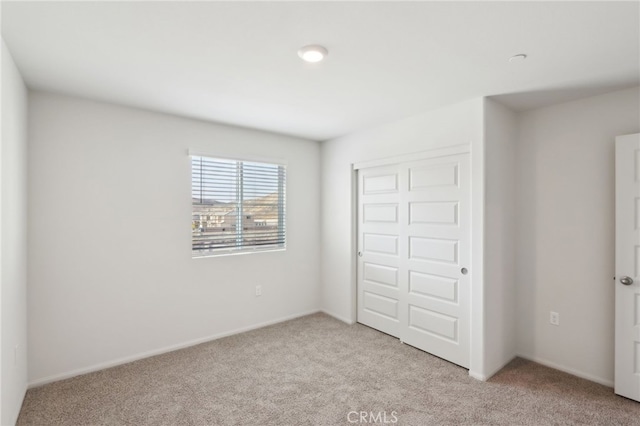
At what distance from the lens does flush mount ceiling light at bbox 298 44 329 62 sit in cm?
190

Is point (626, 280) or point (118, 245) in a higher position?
point (118, 245)

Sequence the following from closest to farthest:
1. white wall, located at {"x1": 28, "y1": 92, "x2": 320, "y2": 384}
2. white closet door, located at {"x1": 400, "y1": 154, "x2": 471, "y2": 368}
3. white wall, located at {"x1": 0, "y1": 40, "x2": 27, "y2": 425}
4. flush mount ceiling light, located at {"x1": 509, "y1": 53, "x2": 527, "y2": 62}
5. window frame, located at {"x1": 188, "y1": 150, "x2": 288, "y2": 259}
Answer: white wall, located at {"x1": 0, "y1": 40, "x2": 27, "y2": 425} < flush mount ceiling light, located at {"x1": 509, "y1": 53, "x2": 527, "y2": 62} < white wall, located at {"x1": 28, "y1": 92, "x2": 320, "y2": 384} < white closet door, located at {"x1": 400, "y1": 154, "x2": 471, "y2": 368} < window frame, located at {"x1": 188, "y1": 150, "x2": 288, "y2": 259}

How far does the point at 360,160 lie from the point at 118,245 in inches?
107

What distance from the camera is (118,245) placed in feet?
9.68

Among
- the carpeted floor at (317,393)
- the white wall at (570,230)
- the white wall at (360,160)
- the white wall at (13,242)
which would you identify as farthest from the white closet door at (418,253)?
the white wall at (13,242)

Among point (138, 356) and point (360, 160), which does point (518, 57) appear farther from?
point (138, 356)

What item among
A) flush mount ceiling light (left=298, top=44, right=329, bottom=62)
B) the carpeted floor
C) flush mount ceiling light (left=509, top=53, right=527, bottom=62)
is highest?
flush mount ceiling light (left=509, top=53, right=527, bottom=62)

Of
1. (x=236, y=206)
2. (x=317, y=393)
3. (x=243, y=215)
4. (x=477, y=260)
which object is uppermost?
(x=236, y=206)

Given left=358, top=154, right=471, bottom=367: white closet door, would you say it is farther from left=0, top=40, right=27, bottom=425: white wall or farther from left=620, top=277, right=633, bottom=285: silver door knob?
left=0, top=40, right=27, bottom=425: white wall

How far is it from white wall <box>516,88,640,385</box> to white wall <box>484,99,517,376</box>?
0.13m

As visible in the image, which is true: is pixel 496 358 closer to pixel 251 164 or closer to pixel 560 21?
pixel 560 21

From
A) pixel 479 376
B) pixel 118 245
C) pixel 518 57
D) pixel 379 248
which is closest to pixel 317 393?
pixel 479 376

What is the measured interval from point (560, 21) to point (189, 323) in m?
3.84

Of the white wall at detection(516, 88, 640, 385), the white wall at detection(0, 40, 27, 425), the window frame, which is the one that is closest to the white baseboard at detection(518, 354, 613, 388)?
the white wall at detection(516, 88, 640, 385)
